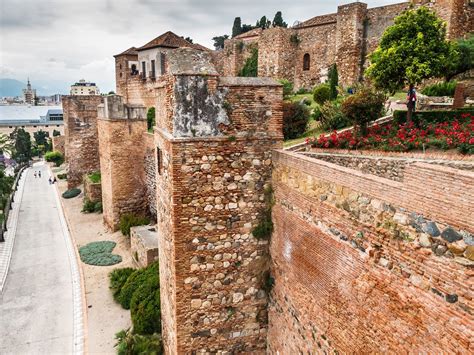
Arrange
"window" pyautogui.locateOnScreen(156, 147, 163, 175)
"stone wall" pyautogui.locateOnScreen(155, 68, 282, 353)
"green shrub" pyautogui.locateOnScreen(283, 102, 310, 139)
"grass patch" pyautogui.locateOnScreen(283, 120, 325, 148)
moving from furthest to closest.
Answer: "green shrub" pyautogui.locateOnScreen(283, 102, 310, 139)
"grass patch" pyautogui.locateOnScreen(283, 120, 325, 148)
"window" pyautogui.locateOnScreen(156, 147, 163, 175)
"stone wall" pyautogui.locateOnScreen(155, 68, 282, 353)

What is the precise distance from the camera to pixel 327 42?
26.7 m

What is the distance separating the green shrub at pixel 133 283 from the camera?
34.0 ft

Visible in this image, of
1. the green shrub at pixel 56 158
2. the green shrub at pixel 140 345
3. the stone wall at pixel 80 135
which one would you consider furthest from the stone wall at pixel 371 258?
the green shrub at pixel 56 158

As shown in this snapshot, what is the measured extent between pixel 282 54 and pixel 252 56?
169 inches

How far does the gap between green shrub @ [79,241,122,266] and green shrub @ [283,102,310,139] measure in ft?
26.0

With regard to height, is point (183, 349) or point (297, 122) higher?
point (297, 122)

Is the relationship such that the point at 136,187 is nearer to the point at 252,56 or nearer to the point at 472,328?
the point at 472,328

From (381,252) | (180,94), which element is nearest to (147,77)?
(180,94)

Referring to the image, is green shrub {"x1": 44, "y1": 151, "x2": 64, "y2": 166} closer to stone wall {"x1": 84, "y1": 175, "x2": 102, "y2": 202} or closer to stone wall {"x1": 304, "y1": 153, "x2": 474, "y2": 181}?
stone wall {"x1": 84, "y1": 175, "x2": 102, "y2": 202}

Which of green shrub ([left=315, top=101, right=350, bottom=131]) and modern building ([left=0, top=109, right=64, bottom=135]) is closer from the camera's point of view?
green shrub ([left=315, top=101, right=350, bottom=131])

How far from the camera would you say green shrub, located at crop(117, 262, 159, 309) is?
1037cm

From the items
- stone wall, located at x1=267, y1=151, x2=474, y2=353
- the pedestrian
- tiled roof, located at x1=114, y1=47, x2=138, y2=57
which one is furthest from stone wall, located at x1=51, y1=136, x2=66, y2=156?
stone wall, located at x1=267, y1=151, x2=474, y2=353

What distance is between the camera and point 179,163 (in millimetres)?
5543

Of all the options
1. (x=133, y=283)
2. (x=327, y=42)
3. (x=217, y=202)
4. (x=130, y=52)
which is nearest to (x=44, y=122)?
(x=130, y=52)
